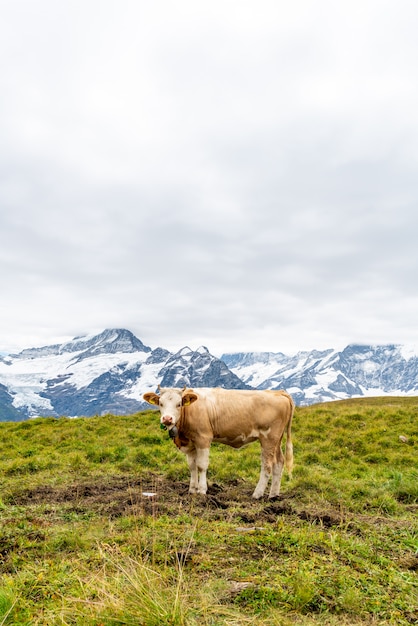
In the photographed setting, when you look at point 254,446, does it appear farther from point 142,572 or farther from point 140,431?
point 142,572

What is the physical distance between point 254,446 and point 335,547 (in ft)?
35.9

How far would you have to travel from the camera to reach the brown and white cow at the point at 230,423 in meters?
11.4

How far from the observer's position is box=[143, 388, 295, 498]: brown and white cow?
37.3 ft

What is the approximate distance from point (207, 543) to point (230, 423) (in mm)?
5217

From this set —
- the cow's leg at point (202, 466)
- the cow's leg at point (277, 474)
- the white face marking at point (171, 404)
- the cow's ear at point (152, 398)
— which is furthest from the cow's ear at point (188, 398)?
Result: the cow's leg at point (277, 474)

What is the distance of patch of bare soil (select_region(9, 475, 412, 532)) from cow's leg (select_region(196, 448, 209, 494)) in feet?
0.83

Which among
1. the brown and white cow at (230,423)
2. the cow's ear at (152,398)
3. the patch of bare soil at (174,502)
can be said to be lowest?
the patch of bare soil at (174,502)

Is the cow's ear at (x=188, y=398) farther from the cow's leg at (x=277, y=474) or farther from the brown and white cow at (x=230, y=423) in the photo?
the cow's leg at (x=277, y=474)

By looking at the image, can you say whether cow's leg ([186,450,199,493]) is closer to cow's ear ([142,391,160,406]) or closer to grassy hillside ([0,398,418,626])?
grassy hillside ([0,398,418,626])

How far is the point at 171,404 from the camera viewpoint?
10969 millimetres

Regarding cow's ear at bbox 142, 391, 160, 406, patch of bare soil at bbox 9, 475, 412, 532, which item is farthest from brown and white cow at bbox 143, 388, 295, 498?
patch of bare soil at bbox 9, 475, 412, 532

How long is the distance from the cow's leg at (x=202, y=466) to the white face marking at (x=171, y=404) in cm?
116

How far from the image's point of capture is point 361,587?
211 inches

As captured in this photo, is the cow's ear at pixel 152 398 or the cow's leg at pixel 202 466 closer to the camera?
the cow's leg at pixel 202 466
